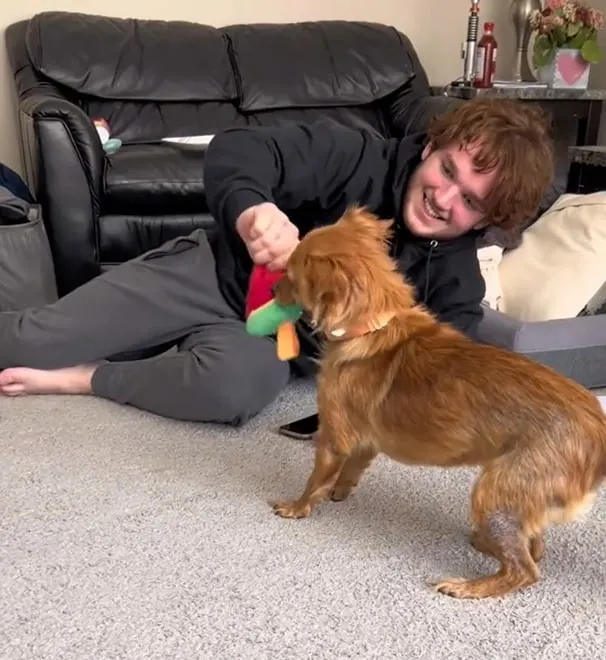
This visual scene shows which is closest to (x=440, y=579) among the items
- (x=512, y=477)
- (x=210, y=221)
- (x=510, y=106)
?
(x=512, y=477)

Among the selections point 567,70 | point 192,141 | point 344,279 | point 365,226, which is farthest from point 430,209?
point 567,70

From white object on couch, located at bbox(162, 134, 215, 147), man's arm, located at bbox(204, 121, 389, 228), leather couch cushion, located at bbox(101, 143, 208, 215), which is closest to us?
man's arm, located at bbox(204, 121, 389, 228)

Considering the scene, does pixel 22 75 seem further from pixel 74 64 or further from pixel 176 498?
pixel 176 498

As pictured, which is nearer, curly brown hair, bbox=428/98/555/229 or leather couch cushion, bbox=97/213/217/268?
curly brown hair, bbox=428/98/555/229

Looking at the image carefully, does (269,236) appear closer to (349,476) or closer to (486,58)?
(349,476)

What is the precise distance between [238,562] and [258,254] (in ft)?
1.75

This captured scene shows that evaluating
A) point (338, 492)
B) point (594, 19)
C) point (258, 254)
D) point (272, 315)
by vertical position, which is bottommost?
point (338, 492)

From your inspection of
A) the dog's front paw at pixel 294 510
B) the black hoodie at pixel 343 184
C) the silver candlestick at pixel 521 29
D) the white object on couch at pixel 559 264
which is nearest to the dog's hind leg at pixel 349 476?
the dog's front paw at pixel 294 510

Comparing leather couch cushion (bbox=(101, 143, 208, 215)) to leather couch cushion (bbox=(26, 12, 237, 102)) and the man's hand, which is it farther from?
the man's hand

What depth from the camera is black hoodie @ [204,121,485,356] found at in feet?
5.56

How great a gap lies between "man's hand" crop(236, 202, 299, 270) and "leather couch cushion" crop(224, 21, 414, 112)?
2.05 m

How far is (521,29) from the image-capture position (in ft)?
12.6

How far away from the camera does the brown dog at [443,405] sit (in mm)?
1211

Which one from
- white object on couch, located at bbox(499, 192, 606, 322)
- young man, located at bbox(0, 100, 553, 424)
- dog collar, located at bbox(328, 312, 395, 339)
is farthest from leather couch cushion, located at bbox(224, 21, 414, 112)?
dog collar, located at bbox(328, 312, 395, 339)
